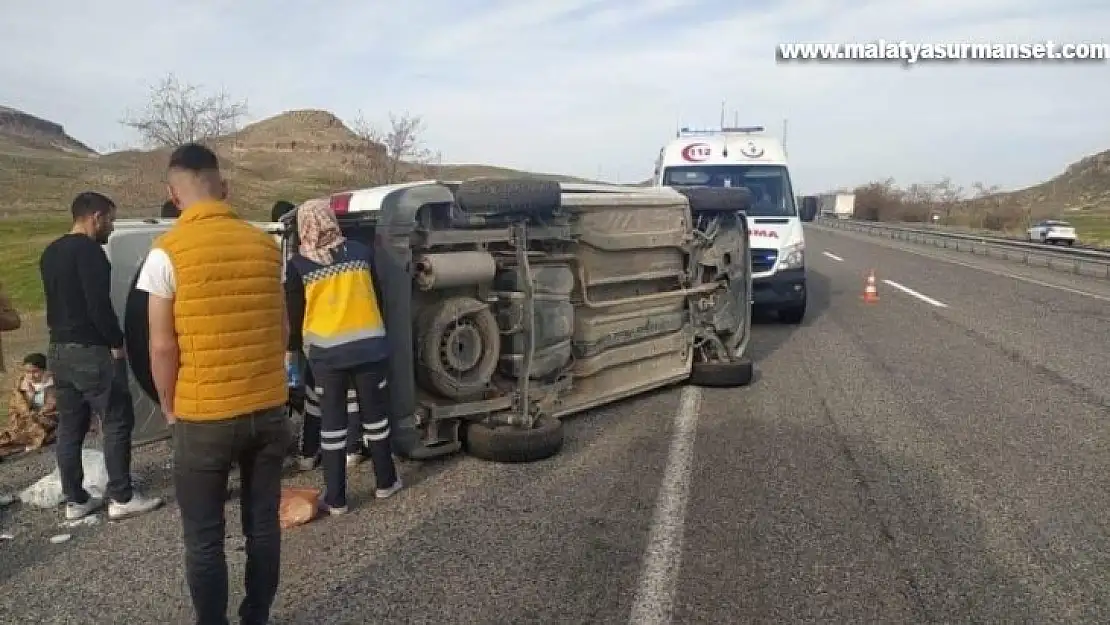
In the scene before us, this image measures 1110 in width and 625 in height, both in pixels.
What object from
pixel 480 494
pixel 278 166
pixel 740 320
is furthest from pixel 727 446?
pixel 278 166

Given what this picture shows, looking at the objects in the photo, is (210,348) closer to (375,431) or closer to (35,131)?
(375,431)

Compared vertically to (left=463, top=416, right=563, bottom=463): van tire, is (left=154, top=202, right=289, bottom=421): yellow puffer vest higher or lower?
higher

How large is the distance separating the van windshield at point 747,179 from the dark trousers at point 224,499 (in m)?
9.20

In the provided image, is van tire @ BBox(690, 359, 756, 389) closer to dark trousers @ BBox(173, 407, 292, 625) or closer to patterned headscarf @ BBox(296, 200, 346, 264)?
patterned headscarf @ BBox(296, 200, 346, 264)

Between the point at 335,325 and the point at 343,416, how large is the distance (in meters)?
0.55

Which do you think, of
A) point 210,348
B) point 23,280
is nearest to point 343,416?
point 210,348

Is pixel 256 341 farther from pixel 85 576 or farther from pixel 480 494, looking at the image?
pixel 480 494

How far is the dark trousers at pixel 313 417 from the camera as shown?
202 inches

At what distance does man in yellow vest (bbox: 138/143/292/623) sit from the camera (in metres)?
2.82

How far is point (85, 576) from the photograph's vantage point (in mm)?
3861

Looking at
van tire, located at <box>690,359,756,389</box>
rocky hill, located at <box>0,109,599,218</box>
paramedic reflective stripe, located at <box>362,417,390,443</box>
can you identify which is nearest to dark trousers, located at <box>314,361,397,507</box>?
paramedic reflective stripe, located at <box>362,417,390,443</box>

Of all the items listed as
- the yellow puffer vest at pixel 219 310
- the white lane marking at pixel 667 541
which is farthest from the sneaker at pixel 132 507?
the white lane marking at pixel 667 541

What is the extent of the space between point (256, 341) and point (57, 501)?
9.26 ft

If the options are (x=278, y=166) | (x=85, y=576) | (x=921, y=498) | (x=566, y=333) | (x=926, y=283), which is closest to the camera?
(x=85, y=576)
